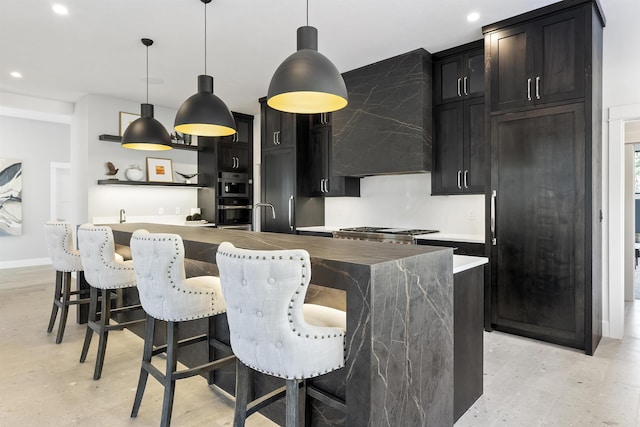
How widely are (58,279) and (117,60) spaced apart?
2.48 metres

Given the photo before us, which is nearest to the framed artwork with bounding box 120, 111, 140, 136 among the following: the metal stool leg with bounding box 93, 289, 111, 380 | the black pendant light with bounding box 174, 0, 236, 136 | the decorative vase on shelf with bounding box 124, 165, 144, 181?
the decorative vase on shelf with bounding box 124, 165, 144, 181

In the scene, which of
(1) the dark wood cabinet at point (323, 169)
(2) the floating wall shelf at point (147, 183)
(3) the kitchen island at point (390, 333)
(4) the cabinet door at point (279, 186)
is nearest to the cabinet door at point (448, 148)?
(1) the dark wood cabinet at point (323, 169)

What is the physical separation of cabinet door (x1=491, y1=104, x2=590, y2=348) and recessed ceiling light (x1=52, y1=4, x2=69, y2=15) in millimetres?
3881

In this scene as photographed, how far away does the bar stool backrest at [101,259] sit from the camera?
8.73 feet

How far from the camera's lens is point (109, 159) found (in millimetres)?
5734

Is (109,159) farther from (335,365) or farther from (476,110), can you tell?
(335,365)

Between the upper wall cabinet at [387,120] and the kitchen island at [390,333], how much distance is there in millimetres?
2389

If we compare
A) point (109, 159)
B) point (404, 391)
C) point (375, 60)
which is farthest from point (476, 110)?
point (109, 159)

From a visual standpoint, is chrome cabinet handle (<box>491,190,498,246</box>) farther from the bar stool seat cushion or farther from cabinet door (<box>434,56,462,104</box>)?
the bar stool seat cushion

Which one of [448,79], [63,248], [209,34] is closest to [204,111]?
[209,34]

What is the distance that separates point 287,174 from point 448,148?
2365 mm

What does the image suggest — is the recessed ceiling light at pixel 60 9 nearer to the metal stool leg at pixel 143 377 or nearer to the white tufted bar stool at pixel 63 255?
the white tufted bar stool at pixel 63 255

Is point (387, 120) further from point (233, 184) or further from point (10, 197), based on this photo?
point (10, 197)

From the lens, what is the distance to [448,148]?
4.10 meters
